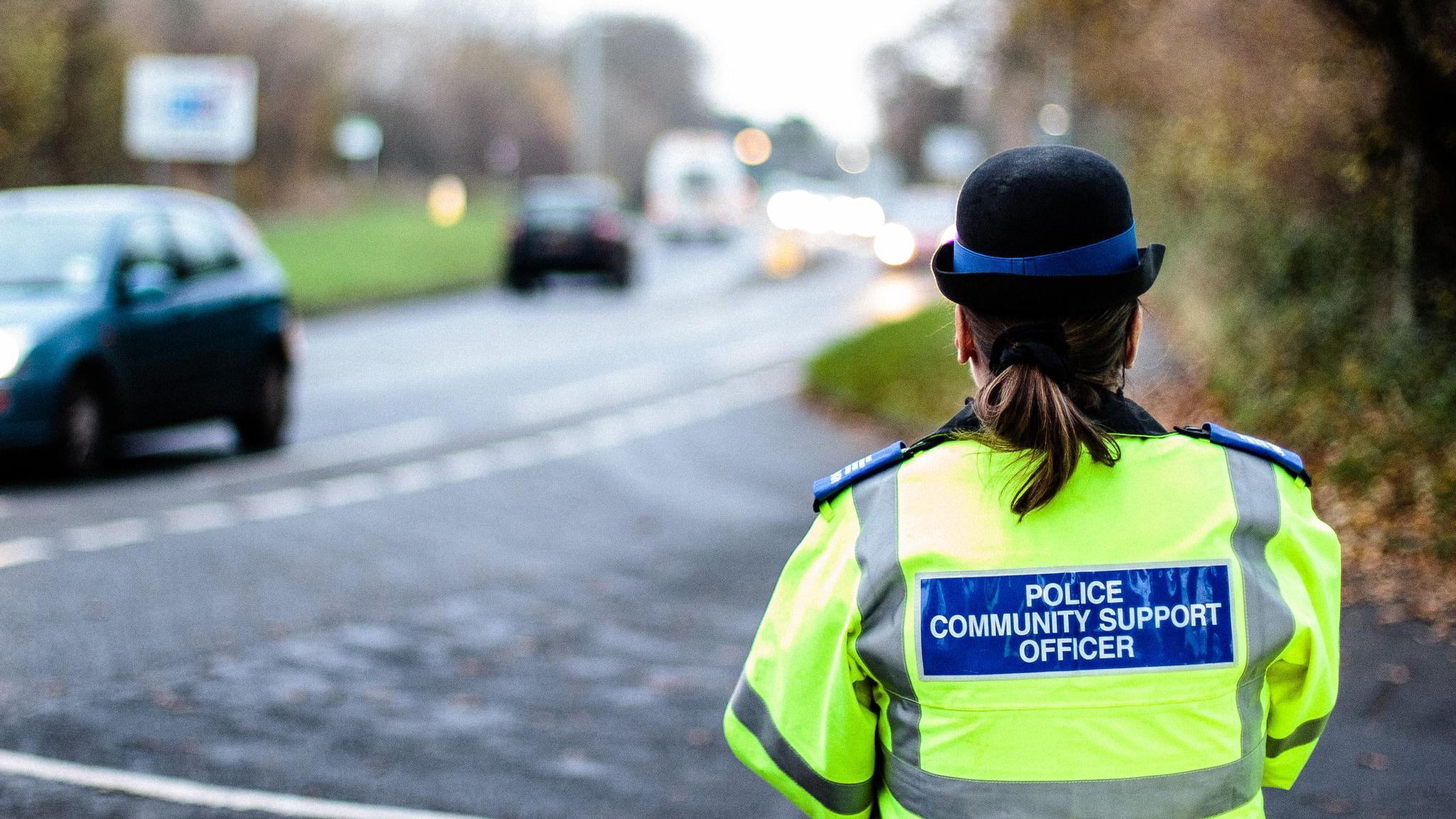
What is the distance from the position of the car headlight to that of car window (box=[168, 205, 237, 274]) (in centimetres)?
178

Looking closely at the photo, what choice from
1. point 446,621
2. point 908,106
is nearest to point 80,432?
point 446,621

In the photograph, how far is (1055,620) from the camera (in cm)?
206

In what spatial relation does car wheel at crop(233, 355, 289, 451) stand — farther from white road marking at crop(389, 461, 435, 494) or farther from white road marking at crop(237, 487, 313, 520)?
white road marking at crop(237, 487, 313, 520)

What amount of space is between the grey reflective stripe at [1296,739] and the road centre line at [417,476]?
7.27 metres

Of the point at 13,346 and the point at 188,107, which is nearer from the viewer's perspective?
the point at 13,346

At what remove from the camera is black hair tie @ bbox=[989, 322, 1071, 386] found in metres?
2.10

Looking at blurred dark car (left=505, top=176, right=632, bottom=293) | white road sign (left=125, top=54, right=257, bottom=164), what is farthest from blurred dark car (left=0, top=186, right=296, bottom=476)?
blurred dark car (left=505, top=176, right=632, bottom=293)

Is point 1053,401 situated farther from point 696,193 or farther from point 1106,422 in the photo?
point 696,193

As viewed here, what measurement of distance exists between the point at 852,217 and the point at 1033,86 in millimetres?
12239

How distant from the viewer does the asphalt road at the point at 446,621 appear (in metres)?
5.18

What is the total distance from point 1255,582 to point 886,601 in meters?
0.45

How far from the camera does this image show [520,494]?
1097 centimetres

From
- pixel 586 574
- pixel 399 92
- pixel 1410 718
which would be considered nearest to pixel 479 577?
pixel 586 574

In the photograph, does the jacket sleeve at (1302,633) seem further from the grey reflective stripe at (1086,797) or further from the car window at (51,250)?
the car window at (51,250)
